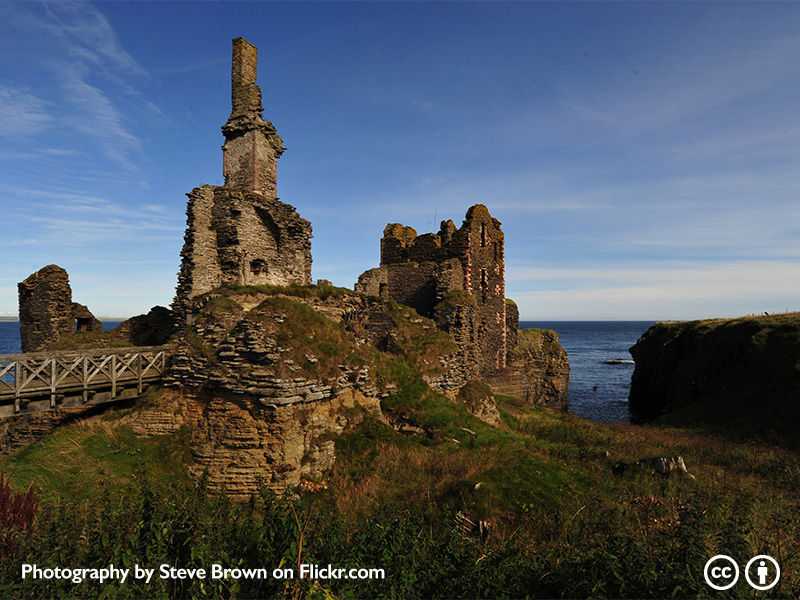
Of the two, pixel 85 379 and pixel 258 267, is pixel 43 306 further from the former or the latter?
pixel 85 379

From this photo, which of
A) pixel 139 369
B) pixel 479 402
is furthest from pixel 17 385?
pixel 479 402

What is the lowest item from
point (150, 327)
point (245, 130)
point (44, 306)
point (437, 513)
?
point (437, 513)

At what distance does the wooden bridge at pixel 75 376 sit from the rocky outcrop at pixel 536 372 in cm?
2464

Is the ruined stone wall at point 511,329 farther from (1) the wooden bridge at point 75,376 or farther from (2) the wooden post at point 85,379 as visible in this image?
(2) the wooden post at point 85,379

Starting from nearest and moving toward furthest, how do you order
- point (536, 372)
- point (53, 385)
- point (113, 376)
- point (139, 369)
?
point (53, 385), point (113, 376), point (139, 369), point (536, 372)

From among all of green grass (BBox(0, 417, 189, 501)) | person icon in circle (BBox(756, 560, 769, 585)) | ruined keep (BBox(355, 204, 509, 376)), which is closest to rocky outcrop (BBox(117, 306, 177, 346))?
green grass (BBox(0, 417, 189, 501))

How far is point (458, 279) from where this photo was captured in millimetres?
26812

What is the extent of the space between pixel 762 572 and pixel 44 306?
29442 mm

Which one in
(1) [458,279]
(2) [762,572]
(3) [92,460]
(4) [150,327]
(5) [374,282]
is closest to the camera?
(2) [762,572]

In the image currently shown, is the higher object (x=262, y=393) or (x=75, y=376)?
(x=75, y=376)

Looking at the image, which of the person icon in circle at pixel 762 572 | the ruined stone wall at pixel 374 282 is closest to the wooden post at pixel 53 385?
the ruined stone wall at pixel 374 282

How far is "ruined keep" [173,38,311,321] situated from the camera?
18719 millimetres

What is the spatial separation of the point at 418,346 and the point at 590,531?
11.4 m

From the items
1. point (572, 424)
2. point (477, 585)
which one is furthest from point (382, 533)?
point (572, 424)
